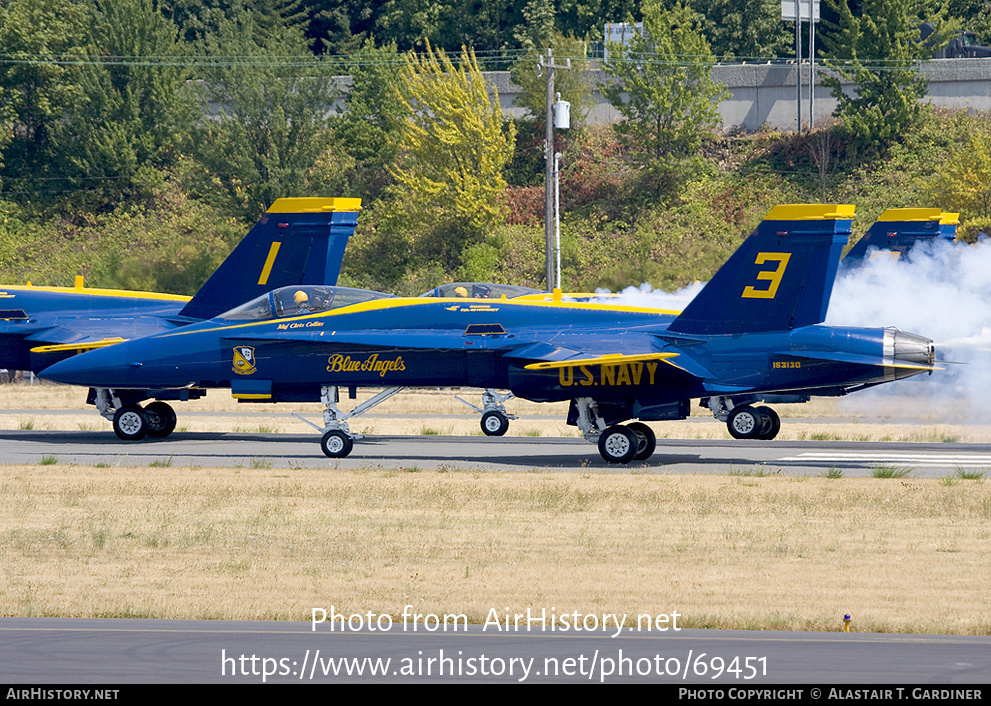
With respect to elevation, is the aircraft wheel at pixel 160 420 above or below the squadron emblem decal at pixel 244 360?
below

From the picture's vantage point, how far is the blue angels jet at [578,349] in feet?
62.2

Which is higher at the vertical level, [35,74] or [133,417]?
[35,74]

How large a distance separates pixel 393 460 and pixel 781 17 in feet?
157

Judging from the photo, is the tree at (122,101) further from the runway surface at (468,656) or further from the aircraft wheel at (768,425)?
the runway surface at (468,656)

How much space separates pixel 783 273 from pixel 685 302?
801 centimetres

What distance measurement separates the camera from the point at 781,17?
61.0 m

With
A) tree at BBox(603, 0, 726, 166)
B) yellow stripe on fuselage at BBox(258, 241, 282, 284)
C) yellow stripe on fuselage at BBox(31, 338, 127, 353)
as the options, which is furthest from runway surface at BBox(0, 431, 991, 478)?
tree at BBox(603, 0, 726, 166)

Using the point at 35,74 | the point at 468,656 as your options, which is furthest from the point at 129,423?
the point at 35,74

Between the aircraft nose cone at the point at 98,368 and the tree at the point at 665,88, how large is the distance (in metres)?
37.8

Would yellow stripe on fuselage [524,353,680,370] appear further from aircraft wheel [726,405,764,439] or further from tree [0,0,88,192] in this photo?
tree [0,0,88,192]

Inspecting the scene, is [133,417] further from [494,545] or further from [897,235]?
[897,235]

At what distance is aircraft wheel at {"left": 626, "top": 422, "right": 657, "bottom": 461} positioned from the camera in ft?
65.4

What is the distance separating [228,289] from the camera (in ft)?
→ 81.7

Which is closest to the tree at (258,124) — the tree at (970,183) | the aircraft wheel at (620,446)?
the tree at (970,183)
